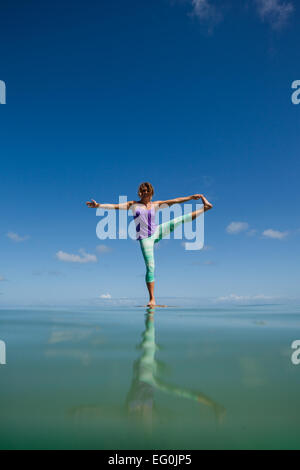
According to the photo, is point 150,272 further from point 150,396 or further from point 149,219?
point 150,396

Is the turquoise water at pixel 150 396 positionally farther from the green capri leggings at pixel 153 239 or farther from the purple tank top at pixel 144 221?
the purple tank top at pixel 144 221

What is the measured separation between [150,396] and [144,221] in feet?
16.8

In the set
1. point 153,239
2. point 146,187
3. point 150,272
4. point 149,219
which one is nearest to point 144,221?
point 149,219

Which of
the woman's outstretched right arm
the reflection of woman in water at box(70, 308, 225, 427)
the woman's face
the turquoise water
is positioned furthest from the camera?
the woman's face

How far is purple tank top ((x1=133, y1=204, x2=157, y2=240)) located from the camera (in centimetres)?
608

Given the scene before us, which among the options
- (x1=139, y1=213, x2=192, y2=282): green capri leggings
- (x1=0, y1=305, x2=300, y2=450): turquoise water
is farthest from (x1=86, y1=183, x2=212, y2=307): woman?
(x1=0, y1=305, x2=300, y2=450): turquoise water

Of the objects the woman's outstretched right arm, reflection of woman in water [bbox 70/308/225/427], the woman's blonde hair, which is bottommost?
reflection of woman in water [bbox 70/308/225/427]

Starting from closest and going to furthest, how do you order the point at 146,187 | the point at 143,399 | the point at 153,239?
the point at 143,399, the point at 153,239, the point at 146,187

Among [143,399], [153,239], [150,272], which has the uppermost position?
[153,239]

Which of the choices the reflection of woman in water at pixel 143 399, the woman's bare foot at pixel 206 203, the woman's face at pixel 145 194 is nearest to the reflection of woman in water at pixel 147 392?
the reflection of woman in water at pixel 143 399

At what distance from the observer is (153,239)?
6113 mm

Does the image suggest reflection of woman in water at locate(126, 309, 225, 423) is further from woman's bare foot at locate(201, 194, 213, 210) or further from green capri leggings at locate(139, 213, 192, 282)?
woman's bare foot at locate(201, 194, 213, 210)
